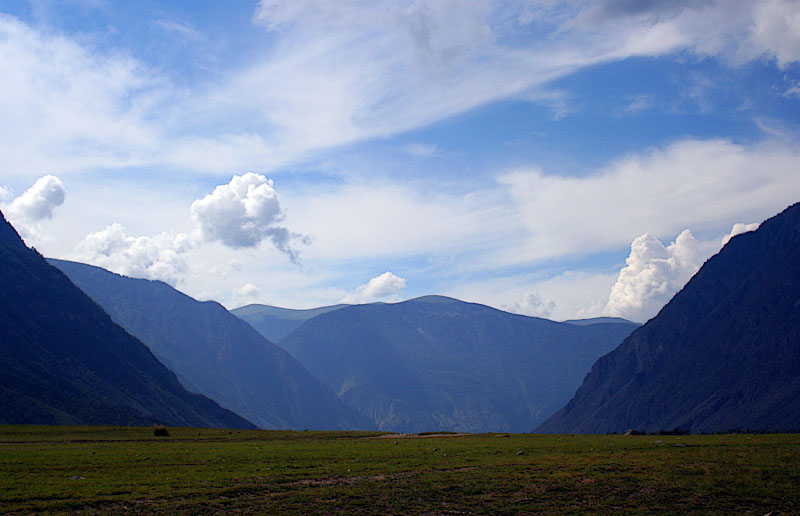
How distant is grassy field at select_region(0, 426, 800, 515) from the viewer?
2700 cm

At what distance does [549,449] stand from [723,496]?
19.3 meters

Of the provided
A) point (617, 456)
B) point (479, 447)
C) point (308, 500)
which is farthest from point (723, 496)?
point (479, 447)

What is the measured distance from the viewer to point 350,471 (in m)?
35.9

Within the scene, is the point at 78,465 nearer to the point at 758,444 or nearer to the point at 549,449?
the point at 549,449

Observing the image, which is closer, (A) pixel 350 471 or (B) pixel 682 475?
(B) pixel 682 475

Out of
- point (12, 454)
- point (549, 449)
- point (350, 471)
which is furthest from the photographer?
point (549, 449)

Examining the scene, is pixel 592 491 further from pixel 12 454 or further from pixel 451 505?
pixel 12 454

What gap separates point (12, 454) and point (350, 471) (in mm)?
25697

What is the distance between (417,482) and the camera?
32125 millimetres

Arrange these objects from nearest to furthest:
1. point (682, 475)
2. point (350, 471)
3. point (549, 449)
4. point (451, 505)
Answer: point (451, 505)
point (682, 475)
point (350, 471)
point (549, 449)

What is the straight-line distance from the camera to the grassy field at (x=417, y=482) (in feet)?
88.6

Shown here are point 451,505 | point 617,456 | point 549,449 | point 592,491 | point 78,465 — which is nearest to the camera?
point 451,505

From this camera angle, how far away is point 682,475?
3312 centimetres

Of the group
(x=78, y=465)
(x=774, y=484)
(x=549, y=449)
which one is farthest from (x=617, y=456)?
(x=78, y=465)
